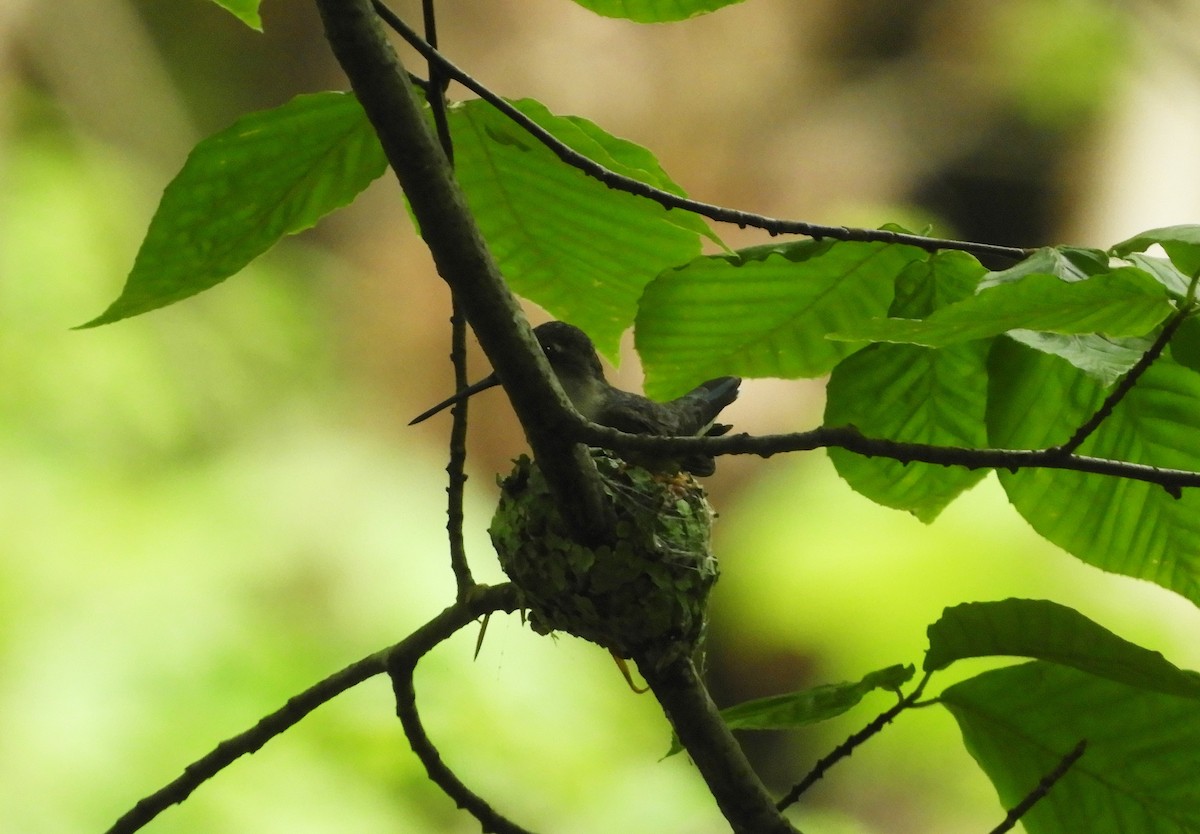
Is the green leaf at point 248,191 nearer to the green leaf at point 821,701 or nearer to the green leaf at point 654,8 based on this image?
the green leaf at point 654,8

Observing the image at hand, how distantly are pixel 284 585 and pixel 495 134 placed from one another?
7.26 ft

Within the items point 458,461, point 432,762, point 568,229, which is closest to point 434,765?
point 432,762

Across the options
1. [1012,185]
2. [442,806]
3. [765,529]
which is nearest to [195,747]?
[442,806]

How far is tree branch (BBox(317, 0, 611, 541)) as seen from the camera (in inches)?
25.3

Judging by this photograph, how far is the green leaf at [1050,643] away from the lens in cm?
60

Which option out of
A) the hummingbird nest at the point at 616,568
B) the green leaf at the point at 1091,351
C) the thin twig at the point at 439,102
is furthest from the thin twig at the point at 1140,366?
the thin twig at the point at 439,102

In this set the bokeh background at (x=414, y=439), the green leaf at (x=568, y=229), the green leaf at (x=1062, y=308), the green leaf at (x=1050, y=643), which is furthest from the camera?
the bokeh background at (x=414, y=439)

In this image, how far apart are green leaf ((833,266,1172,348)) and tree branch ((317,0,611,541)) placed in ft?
0.85

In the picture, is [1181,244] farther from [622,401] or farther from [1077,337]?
[622,401]

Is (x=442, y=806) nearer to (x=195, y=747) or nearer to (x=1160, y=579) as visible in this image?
(x=195, y=747)

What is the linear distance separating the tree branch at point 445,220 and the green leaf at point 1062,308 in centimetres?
26

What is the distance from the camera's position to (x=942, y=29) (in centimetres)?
349

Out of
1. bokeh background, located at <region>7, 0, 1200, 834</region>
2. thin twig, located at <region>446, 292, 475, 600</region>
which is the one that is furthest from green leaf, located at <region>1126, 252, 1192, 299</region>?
bokeh background, located at <region>7, 0, 1200, 834</region>

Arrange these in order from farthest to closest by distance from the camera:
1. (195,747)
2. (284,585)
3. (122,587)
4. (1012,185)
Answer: (1012,185) → (284,585) → (122,587) → (195,747)
